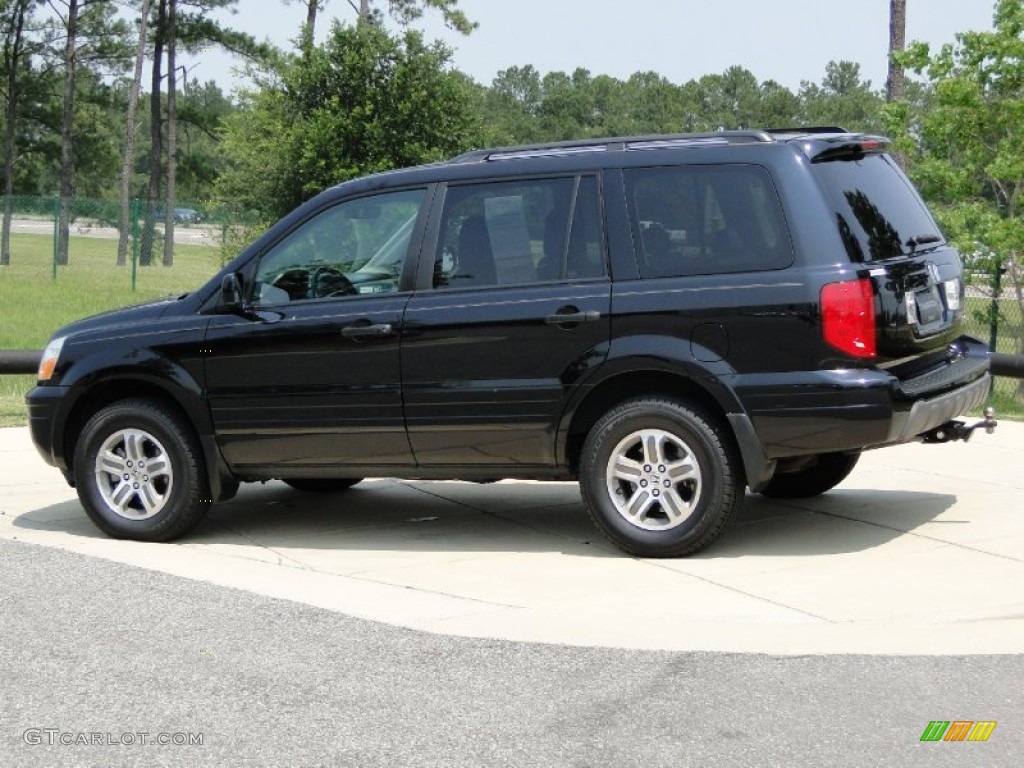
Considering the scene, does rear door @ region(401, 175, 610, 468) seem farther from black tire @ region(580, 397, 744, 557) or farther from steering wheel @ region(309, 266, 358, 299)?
steering wheel @ region(309, 266, 358, 299)

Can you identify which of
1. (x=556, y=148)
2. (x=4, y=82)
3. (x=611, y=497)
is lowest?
(x=611, y=497)

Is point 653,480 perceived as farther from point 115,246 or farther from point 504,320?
point 115,246

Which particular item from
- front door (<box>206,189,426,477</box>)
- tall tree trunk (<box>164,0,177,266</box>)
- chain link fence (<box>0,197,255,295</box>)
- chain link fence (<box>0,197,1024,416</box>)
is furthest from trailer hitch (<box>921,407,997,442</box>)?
tall tree trunk (<box>164,0,177,266</box>)

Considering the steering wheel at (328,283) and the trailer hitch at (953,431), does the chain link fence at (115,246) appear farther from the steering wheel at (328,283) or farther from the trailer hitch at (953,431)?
the trailer hitch at (953,431)

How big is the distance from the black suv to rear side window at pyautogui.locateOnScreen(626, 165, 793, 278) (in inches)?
0.4

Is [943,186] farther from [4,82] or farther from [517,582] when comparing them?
[4,82]

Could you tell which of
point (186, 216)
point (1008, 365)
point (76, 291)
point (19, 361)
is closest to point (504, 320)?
point (1008, 365)

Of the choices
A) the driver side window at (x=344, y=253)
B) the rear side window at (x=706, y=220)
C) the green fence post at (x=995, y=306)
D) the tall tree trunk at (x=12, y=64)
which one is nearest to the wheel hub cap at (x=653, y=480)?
the rear side window at (x=706, y=220)

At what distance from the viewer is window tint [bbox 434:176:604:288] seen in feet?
25.9

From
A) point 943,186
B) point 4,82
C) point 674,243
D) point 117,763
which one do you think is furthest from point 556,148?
point 4,82

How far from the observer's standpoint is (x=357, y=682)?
5.75 m

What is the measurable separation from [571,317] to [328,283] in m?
1.43

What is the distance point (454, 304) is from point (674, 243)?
3.77 ft

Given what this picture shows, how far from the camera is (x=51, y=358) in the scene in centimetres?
890
